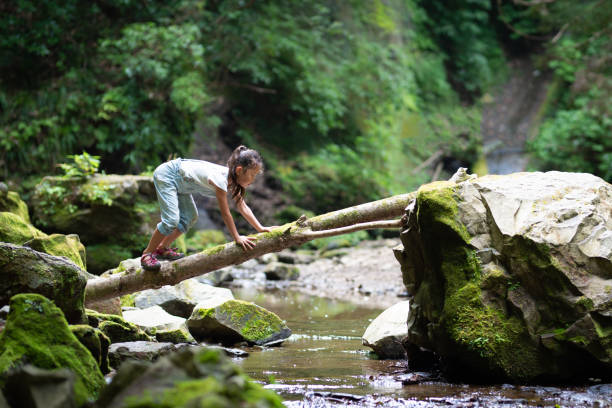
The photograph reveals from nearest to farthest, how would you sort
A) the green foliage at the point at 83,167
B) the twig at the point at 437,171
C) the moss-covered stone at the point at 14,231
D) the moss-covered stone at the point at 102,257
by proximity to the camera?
1. the moss-covered stone at the point at 14,231
2. the moss-covered stone at the point at 102,257
3. the green foliage at the point at 83,167
4. the twig at the point at 437,171

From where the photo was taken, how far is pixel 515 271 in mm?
4035

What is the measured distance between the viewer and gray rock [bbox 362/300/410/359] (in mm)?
5113

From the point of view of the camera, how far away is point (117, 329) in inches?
185

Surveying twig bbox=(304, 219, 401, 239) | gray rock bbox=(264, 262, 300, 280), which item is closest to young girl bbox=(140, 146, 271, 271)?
twig bbox=(304, 219, 401, 239)

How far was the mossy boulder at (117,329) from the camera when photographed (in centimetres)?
462

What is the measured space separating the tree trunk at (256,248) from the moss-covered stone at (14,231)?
179 centimetres

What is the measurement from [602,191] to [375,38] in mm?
15780

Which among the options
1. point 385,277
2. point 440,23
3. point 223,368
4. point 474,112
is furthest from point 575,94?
point 223,368

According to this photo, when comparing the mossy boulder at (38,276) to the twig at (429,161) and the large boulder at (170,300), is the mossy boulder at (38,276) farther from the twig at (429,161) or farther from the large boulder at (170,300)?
the twig at (429,161)

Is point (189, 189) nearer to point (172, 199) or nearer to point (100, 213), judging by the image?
point (172, 199)

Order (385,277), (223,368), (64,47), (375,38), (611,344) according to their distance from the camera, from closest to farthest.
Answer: (223,368)
(611,344)
(385,277)
(64,47)
(375,38)

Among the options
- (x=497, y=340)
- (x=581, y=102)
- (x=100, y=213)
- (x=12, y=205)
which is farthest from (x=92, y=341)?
(x=581, y=102)

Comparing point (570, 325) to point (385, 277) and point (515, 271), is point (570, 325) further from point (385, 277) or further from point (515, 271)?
point (385, 277)

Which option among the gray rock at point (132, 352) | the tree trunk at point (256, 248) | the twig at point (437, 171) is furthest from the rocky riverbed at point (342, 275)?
the twig at point (437, 171)
